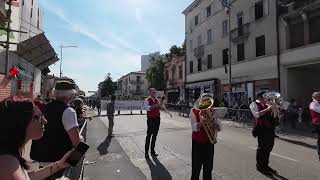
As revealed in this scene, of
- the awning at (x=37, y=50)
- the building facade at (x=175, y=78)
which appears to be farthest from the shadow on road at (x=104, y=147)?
the building facade at (x=175, y=78)

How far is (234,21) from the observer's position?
3406 cm

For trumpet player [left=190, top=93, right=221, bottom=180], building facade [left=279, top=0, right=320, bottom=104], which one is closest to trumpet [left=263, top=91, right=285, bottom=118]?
trumpet player [left=190, top=93, right=221, bottom=180]

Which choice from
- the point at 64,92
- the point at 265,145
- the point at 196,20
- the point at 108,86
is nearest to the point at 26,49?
the point at 265,145

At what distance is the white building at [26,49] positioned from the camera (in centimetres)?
2206

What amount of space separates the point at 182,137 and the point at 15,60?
45.2 feet

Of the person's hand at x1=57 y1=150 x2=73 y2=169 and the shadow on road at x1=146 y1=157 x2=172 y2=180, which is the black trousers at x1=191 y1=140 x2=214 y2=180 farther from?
the person's hand at x1=57 y1=150 x2=73 y2=169

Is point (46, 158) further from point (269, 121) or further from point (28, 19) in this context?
point (28, 19)

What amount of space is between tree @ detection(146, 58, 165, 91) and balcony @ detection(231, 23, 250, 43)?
2829 cm

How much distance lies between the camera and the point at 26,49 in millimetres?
24250

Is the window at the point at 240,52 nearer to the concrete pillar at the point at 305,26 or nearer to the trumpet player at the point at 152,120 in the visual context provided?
the concrete pillar at the point at 305,26

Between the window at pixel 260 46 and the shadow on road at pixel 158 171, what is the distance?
21.7 metres

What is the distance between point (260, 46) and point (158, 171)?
76.7ft

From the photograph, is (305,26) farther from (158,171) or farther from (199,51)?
(158,171)

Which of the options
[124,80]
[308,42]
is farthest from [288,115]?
[124,80]
